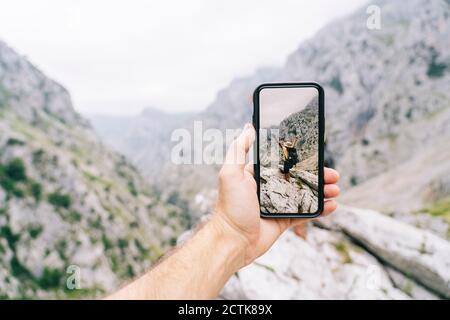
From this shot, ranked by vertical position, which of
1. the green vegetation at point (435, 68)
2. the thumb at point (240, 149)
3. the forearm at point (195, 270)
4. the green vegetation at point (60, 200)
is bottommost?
the green vegetation at point (60, 200)

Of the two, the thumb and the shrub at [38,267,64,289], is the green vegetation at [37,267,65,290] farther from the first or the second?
the thumb

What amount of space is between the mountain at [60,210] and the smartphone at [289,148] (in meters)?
84.6

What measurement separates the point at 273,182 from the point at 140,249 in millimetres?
124891

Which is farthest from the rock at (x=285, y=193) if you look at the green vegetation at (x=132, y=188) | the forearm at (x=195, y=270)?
the green vegetation at (x=132, y=188)

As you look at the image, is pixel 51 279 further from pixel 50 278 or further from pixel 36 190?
pixel 36 190

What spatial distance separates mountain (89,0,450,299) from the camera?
19781 mm

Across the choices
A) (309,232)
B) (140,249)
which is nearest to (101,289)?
(140,249)

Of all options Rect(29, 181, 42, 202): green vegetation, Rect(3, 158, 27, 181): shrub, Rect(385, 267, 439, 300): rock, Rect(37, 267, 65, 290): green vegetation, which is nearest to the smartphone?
Rect(385, 267, 439, 300): rock

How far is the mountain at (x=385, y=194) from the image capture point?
Result: 19781 mm

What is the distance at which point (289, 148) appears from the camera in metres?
5.67

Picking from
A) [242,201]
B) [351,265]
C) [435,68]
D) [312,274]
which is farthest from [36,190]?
[435,68]

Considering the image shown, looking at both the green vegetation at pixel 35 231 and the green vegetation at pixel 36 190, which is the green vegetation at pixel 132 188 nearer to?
the green vegetation at pixel 36 190

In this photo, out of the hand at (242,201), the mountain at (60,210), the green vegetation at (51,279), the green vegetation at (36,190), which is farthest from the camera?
the green vegetation at (36,190)
